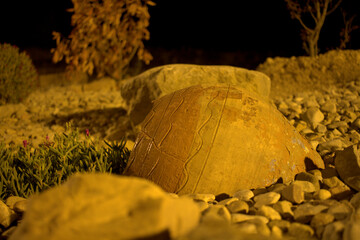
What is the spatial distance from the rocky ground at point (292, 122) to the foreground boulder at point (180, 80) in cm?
40

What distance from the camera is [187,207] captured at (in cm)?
108

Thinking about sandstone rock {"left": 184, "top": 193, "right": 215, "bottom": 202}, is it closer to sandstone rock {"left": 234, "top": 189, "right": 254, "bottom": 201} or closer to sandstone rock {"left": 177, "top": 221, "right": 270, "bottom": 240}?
sandstone rock {"left": 234, "top": 189, "right": 254, "bottom": 201}

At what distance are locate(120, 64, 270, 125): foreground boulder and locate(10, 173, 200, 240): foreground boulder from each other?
261 cm

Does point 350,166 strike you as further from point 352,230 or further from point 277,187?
point 352,230

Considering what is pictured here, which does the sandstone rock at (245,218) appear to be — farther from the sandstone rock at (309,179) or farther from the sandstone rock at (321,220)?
the sandstone rock at (309,179)

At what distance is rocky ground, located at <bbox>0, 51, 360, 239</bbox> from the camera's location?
4.83 ft

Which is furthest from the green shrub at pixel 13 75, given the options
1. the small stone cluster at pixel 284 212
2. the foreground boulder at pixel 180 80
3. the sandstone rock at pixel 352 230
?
the sandstone rock at pixel 352 230

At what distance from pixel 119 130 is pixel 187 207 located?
3431mm

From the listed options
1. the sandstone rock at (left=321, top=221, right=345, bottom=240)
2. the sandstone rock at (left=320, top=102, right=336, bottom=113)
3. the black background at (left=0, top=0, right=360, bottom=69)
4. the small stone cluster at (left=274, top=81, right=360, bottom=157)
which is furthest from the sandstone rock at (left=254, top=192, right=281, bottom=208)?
the black background at (left=0, top=0, right=360, bottom=69)

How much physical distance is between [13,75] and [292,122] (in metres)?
4.57

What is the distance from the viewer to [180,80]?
368 centimetres

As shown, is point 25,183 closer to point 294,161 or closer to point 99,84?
point 294,161

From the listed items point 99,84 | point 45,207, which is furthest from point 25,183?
point 99,84

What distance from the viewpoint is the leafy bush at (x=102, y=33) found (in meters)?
5.31
